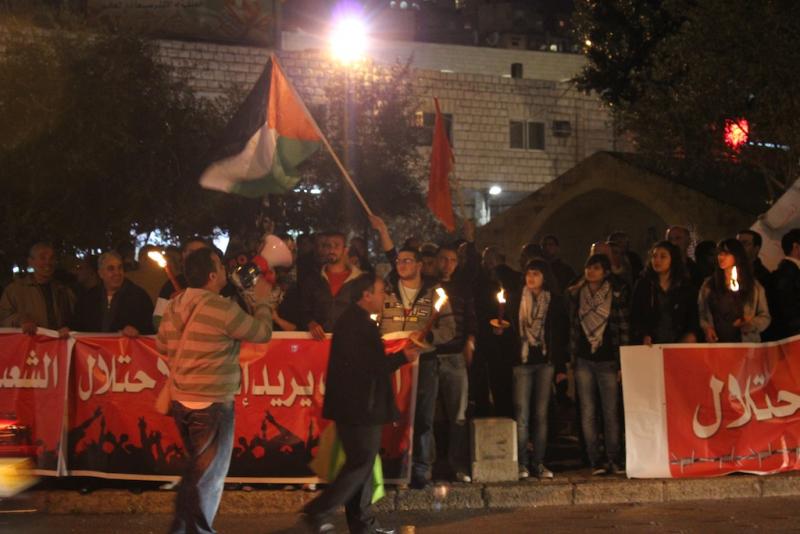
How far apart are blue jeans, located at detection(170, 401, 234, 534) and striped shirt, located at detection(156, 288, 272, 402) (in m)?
0.10

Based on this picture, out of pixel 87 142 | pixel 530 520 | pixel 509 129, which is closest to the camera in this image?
pixel 530 520

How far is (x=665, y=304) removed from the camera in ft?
32.3

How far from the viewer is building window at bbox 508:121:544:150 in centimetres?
4784

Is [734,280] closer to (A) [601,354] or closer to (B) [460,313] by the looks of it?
(A) [601,354]

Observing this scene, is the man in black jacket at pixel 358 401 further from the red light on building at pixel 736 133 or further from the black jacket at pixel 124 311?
the red light on building at pixel 736 133

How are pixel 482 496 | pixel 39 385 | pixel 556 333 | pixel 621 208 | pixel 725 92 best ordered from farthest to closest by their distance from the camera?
pixel 621 208 < pixel 725 92 < pixel 556 333 < pixel 39 385 < pixel 482 496

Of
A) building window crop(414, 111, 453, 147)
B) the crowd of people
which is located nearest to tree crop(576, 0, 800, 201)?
the crowd of people

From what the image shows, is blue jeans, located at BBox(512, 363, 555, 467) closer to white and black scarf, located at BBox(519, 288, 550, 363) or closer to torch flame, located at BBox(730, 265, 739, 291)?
white and black scarf, located at BBox(519, 288, 550, 363)

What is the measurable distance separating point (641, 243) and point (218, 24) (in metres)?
21.8

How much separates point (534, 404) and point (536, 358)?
0.40 m

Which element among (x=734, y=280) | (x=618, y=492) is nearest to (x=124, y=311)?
(x=618, y=492)

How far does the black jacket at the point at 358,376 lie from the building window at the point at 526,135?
134 ft

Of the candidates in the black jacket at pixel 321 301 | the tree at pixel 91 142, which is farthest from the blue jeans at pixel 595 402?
the tree at pixel 91 142

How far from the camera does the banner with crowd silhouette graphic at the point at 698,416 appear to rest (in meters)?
9.55
